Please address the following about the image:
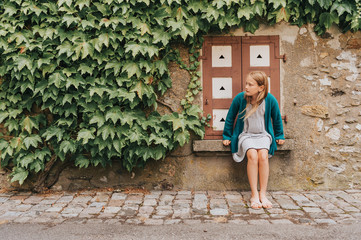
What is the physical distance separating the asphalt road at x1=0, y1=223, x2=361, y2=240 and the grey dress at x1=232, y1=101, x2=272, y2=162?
40.4 inches

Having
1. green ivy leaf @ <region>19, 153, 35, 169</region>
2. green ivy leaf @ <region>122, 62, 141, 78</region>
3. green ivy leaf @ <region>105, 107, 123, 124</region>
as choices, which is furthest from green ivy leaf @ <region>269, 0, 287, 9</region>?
green ivy leaf @ <region>19, 153, 35, 169</region>

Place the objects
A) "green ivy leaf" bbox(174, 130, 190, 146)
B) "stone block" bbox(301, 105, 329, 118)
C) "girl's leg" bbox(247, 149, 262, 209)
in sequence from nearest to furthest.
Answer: "girl's leg" bbox(247, 149, 262, 209), "green ivy leaf" bbox(174, 130, 190, 146), "stone block" bbox(301, 105, 329, 118)

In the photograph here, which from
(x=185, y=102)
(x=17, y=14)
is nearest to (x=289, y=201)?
(x=185, y=102)

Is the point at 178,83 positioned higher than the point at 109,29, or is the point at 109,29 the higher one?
the point at 109,29

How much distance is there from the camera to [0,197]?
413 centimetres

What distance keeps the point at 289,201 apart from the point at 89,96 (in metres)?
2.65

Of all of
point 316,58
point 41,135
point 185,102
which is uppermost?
point 316,58

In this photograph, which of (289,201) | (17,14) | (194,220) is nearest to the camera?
(194,220)

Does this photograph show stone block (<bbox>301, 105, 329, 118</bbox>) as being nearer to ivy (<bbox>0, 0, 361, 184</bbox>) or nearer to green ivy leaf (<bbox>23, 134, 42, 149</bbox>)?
ivy (<bbox>0, 0, 361, 184</bbox>)

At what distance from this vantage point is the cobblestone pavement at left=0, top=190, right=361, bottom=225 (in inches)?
129

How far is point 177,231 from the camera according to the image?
9.81 ft

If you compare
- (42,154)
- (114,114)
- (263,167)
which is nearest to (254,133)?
(263,167)

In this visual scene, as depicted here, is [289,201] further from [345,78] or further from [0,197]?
[0,197]

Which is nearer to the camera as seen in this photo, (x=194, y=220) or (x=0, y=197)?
(x=194, y=220)
